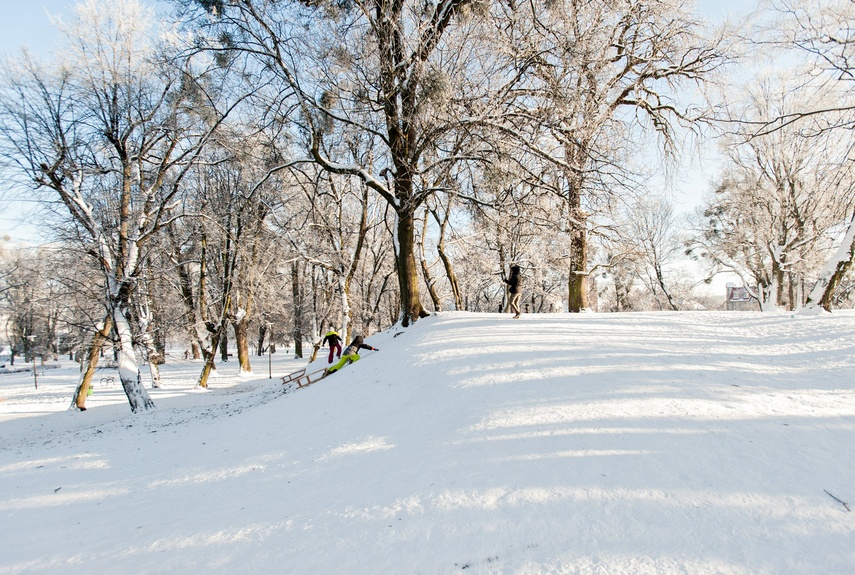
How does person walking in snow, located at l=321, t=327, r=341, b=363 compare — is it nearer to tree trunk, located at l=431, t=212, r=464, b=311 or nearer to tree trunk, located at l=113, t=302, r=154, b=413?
tree trunk, located at l=431, t=212, r=464, b=311

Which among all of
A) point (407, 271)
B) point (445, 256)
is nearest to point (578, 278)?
point (445, 256)

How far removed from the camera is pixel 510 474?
310 centimetres

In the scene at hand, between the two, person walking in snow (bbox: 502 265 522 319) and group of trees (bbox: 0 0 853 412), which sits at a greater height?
group of trees (bbox: 0 0 853 412)

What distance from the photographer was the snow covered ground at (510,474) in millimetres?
2355

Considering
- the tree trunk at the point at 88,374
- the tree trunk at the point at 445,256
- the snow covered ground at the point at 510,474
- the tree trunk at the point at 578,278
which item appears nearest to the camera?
the snow covered ground at the point at 510,474

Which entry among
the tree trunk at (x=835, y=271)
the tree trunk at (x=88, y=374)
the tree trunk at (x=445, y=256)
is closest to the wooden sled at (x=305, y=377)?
the tree trunk at (x=445, y=256)

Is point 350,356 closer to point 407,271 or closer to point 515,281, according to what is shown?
point 407,271

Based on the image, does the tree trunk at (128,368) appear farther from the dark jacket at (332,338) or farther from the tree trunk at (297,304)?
the tree trunk at (297,304)

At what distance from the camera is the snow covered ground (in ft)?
7.73

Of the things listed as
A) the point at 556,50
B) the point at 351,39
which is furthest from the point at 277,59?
the point at 556,50

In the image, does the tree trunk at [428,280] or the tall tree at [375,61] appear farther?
the tree trunk at [428,280]

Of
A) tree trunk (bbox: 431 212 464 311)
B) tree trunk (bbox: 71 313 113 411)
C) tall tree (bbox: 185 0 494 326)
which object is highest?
tall tree (bbox: 185 0 494 326)

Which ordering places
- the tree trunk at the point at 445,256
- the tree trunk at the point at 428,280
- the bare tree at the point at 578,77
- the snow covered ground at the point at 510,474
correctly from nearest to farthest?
the snow covered ground at the point at 510,474 < the bare tree at the point at 578,77 < the tree trunk at the point at 428,280 < the tree trunk at the point at 445,256

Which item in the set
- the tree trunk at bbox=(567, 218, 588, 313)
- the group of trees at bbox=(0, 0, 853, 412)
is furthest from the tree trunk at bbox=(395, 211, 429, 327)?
the tree trunk at bbox=(567, 218, 588, 313)
